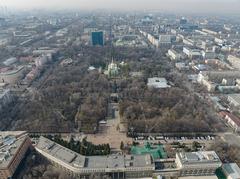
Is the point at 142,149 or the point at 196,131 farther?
the point at 196,131

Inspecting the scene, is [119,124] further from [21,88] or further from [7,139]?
[21,88]

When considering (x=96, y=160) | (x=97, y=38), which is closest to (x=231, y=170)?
(x=96, y=160)

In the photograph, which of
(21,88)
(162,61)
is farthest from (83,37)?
(21,88)

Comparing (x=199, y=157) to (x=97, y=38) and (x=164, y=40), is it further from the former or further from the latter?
(x=164, y=40)

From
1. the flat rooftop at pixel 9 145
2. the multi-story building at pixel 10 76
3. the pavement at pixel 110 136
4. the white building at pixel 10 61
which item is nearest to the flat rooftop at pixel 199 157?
the pavement at pixel 110 136

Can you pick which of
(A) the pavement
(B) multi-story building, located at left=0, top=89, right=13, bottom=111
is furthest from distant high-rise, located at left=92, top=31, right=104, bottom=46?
(A) the pavement
